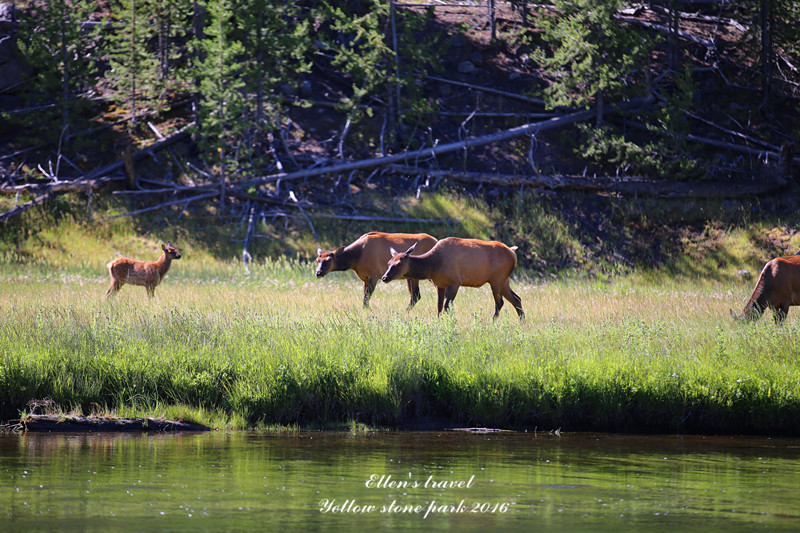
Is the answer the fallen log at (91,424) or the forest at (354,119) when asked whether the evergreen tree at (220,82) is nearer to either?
the forest at (354,119)

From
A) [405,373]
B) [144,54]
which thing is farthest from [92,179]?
[405,373]

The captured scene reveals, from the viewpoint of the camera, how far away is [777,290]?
1555cm

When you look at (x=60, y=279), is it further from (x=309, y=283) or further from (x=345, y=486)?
(x=345, y=486)

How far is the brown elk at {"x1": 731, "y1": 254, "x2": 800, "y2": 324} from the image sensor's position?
15.4m

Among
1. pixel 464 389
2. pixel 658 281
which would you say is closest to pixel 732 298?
pixel 658 281

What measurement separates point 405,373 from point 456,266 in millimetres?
4872

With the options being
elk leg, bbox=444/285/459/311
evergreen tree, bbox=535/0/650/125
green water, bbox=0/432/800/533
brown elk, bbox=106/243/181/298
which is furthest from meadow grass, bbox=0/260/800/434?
evergreen tree, bbox=535/0/650/125

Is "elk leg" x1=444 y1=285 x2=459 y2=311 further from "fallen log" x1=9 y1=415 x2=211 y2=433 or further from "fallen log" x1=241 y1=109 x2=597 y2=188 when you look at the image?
"fallen log" x1=241 y1=109 x2=597 y2=188

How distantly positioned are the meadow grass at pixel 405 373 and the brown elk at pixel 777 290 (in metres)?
1.73

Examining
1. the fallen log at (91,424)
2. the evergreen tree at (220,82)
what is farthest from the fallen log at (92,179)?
the fallen log at (91,424)

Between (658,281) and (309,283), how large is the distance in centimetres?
1017

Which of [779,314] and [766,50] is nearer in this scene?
[779,314]

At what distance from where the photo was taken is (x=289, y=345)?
1249cm

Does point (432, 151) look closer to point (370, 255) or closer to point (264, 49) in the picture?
point (264, 49)
